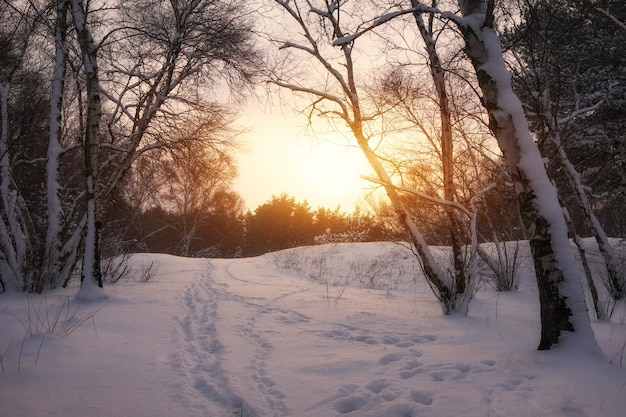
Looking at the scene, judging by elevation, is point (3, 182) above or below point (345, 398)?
above

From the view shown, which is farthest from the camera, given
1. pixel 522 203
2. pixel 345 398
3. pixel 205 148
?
pixel 205 148

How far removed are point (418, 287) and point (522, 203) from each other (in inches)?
234

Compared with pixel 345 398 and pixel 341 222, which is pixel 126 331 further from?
pixel 341 222

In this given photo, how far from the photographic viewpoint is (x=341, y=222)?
3344 centimetres

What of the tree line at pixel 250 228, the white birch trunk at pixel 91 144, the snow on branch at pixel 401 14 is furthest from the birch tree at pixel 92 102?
the tree line at pixel 250 228

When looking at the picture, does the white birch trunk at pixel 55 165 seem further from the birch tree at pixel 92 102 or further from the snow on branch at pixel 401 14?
the snow on branch at pixel 401 14

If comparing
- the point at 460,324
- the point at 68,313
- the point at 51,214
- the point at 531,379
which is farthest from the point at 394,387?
the point at 51,214

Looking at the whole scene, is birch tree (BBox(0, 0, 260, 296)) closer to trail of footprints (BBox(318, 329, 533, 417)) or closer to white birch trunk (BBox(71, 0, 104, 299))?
white birch trunk (BBox(71, 0, 104, 299))

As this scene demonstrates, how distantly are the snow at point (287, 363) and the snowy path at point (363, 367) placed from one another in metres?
0.01

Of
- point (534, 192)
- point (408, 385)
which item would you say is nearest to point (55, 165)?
point (408, 385)

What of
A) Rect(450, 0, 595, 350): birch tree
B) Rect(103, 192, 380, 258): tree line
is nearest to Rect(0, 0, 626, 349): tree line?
Rect(450, 0, 595, 350): birch tree

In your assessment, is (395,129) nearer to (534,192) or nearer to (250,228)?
(534,192)

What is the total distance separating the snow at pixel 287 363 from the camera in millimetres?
2141

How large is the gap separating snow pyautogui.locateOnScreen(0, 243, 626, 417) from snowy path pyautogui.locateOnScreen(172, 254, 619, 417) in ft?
0.04
